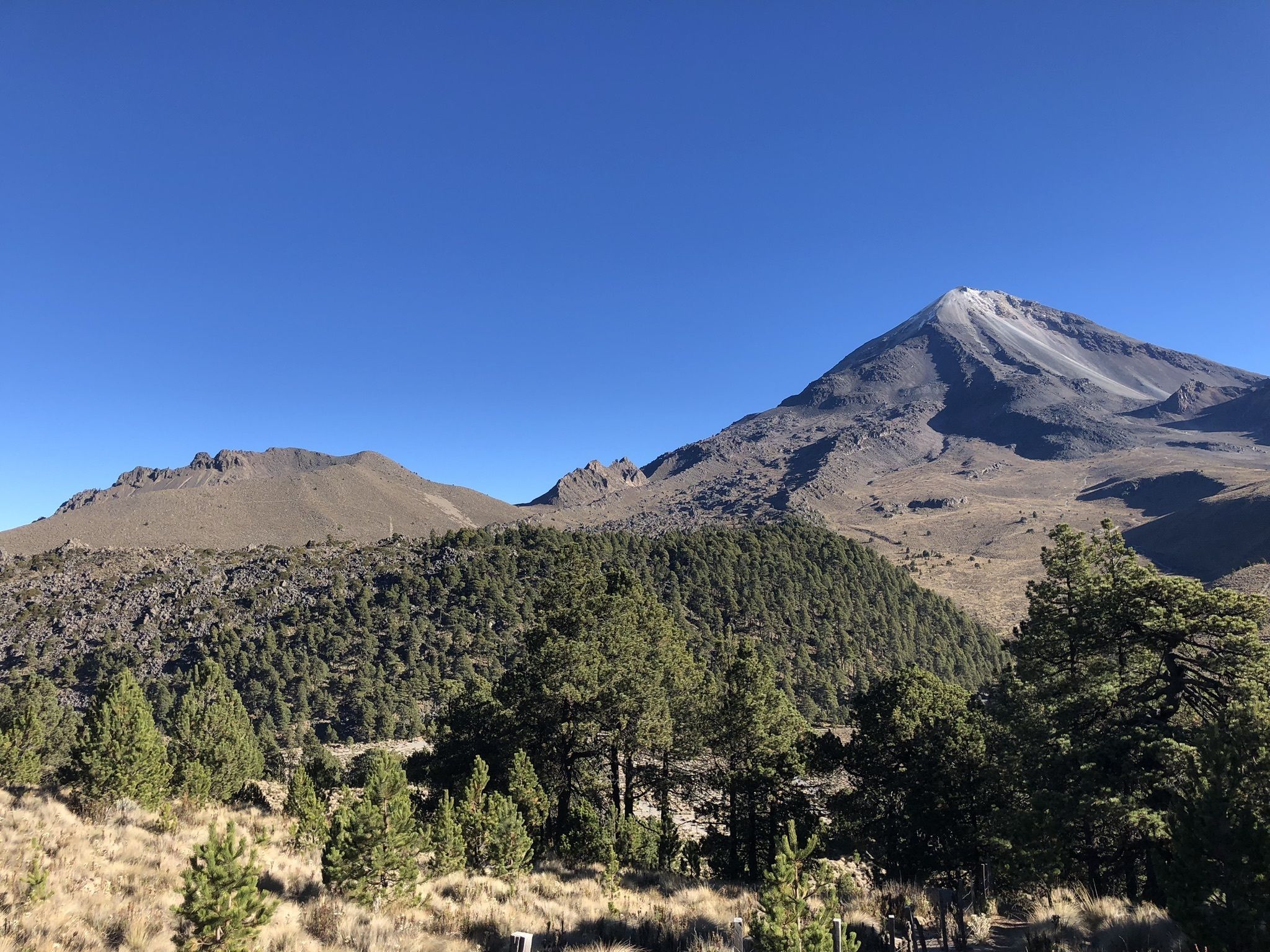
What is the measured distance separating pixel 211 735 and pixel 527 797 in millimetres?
12943

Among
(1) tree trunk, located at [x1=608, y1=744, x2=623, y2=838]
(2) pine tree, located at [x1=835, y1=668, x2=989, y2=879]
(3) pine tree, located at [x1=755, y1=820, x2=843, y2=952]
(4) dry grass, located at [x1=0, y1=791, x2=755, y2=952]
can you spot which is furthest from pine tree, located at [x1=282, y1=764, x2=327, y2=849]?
(2) pine tree, located at [x1=835, y1=668, x2=989, y2=879]

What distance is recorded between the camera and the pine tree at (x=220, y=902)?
6.72 metres

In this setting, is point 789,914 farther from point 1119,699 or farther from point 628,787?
point 628,787

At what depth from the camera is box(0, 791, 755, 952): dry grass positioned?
767cm

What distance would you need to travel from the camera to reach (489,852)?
1364 cm

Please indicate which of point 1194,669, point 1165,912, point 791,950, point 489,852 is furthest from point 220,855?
point 1194,669

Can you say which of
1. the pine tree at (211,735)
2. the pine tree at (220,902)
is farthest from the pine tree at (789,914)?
the pine tree at (211,735)

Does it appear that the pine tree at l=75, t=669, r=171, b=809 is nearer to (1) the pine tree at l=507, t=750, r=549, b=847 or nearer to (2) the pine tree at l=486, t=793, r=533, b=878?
(2) the pine tree at l=486, t=793, r=533, b=878

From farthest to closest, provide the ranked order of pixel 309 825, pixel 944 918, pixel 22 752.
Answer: pixel 22 752 < pixel 309 825 < pixel 944 918

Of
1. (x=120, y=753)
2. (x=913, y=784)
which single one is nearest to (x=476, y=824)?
(x=120, y=753)

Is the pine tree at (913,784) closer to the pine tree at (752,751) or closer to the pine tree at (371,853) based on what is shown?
the pine tree at (752,751)

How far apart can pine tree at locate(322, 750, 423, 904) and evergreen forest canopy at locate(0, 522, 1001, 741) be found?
43076 mm

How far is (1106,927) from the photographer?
9.90 meters

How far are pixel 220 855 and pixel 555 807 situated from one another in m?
15.8
